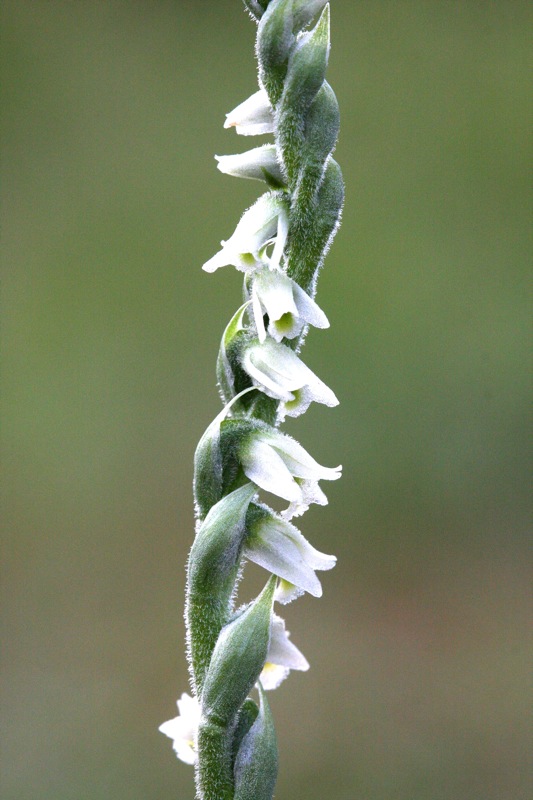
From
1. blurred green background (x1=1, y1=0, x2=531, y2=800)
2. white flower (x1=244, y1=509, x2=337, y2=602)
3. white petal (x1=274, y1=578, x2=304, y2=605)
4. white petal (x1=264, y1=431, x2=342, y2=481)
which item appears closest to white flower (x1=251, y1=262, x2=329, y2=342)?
white petal (x1=264, y1=431, x2=342, y2=481)

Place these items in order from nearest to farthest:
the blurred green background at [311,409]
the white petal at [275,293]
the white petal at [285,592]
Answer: the white petal at [275,293], the white petal at [285,592], the blurred green background at [311,409]

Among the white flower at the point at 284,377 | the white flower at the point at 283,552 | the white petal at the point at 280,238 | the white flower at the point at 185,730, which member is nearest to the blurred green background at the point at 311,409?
the white flower at the point at 185,730

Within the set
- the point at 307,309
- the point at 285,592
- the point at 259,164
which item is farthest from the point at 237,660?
the point at 259,164

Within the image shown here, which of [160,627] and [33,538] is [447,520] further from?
[33,538]

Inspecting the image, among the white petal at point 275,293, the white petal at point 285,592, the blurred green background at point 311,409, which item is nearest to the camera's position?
the white petal at point 275,293

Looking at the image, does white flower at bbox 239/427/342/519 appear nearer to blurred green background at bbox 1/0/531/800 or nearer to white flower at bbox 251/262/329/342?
white flower at bbox 251/262/329/342

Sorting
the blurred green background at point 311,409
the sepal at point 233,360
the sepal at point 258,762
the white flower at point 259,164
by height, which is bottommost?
the sepal at point 258,762

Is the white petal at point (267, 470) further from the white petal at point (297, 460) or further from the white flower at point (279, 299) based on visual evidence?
the white flower at point (279, 299)
